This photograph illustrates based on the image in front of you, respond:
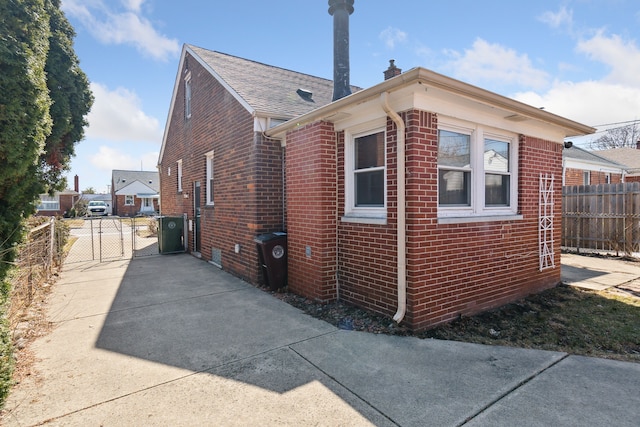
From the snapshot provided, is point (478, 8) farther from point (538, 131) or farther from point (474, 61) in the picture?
point (474, 61)

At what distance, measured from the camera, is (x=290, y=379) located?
306cm

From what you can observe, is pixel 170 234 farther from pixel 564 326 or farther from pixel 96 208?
pixel 96 208

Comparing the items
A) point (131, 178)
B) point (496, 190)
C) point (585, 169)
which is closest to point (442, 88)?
point (496, 190)

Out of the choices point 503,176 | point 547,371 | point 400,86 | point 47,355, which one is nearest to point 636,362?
point 547,371

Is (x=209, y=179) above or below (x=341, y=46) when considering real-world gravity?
below

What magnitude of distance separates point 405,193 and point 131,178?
175 feet

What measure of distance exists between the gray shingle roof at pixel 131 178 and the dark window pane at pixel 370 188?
47632mm

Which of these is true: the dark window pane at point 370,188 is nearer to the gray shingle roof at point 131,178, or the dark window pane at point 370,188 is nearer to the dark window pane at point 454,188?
the dark window pane at point 454,188

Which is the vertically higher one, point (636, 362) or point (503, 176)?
point (503, 176)

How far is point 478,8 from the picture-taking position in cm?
711

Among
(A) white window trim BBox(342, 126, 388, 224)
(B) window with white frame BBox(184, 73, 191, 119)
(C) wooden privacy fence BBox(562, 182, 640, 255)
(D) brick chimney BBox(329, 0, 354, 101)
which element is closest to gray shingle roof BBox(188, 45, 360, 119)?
(D) brick chimney BBox(329, 0, 354, 101)

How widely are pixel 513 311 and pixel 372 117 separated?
3724 mm

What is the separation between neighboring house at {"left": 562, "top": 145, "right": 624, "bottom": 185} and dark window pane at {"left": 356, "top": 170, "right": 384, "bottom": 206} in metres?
14.7

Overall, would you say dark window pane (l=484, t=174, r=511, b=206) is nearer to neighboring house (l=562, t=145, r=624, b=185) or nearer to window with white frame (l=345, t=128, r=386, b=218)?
window with white frame (l=345, t=128, r=386, b=218)
